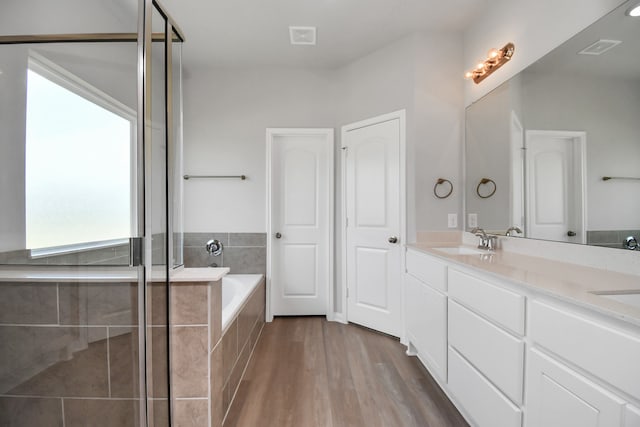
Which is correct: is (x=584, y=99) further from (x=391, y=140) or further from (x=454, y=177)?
(x=391, y=140)

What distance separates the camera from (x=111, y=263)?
0.84 meters

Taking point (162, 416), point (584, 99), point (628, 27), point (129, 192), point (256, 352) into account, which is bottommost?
point (256, 352)

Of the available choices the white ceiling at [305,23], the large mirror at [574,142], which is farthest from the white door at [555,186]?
the white ceiling at [305,23]

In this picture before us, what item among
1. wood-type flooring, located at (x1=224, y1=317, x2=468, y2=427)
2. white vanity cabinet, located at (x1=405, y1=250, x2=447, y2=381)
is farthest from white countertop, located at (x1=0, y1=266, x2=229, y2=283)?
white vanity cabinet, located at (x1=405, y1=250, x2=447, y2=381)

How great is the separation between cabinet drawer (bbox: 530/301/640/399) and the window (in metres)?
1.43

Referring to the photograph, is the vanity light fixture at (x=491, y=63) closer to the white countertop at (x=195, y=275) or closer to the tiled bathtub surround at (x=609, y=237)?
the tiled bathtub surround at (x=609, y=237)

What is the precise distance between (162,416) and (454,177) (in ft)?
8.08

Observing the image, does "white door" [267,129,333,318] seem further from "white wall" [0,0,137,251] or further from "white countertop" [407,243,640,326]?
"white wall" [0,0,137,251]

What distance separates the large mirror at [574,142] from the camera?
3.72 ft

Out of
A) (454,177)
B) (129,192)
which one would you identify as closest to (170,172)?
(129,192)

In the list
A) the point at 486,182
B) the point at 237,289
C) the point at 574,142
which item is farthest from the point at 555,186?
the point at 237,289

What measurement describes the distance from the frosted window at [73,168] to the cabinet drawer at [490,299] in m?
1.43

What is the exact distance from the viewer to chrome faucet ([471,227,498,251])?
1.93 meters

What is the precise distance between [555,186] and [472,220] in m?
0.78
